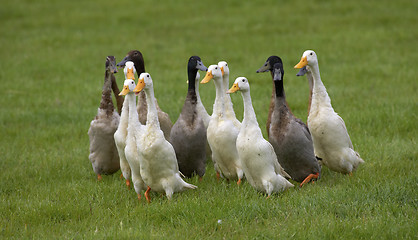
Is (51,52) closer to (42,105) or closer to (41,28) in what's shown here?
(41,28)

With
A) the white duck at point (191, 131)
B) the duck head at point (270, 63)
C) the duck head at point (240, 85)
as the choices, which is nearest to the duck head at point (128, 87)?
the white duck at point (191, 131)

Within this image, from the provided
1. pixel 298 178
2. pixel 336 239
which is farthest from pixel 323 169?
pixel 336 239

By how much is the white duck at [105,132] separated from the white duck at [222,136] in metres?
1.44

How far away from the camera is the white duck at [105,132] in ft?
25.8

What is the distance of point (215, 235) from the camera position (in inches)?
223

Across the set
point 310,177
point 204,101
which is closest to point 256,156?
point 310,177

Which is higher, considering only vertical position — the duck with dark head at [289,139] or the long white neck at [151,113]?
the long white neck at [151,113]

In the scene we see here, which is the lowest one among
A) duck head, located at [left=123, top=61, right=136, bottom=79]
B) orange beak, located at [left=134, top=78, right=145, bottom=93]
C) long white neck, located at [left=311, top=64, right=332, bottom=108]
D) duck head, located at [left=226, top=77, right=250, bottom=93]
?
long white neck, located at [left=311, top=64, right=332, bottom=108]

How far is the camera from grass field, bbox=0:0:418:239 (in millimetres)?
5941

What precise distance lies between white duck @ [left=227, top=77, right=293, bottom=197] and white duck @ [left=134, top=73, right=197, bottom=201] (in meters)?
0.81

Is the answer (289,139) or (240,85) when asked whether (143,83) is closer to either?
(240,85)

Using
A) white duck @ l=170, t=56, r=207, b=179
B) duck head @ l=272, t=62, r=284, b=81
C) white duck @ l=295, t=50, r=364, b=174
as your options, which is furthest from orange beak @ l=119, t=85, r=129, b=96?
white duck @ l=295, t=50, r=364, b=174

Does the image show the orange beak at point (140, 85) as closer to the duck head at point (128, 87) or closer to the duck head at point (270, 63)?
the duck head at point (128, 87)

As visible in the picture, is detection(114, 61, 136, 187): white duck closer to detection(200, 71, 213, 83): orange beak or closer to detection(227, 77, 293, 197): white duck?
detection(200, 71, 213, 83): orange beak
